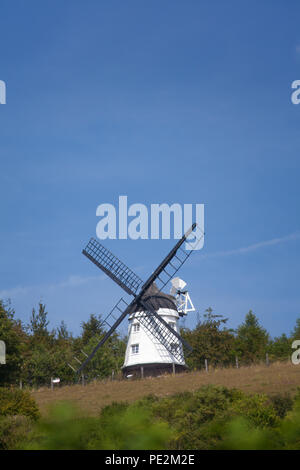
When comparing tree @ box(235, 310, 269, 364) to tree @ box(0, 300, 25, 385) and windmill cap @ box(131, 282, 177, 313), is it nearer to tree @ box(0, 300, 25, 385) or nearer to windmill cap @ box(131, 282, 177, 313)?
windmill cap @ box(131, 282, 177, 313)

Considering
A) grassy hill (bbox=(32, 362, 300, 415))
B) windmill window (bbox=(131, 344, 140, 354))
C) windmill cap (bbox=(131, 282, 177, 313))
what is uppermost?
windmill cap (bbox=(131, 282, 177, 313))

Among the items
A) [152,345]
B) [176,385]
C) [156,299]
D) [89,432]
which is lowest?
[176,385]

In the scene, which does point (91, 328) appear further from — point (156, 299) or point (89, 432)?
point (89, 432)

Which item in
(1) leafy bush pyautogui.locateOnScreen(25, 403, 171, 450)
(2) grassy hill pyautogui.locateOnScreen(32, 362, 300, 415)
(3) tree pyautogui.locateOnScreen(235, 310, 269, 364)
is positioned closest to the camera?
(1) leafy bush pyautogui.locateOnScreen(25, 403, 171, 450)

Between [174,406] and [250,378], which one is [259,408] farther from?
[250,378]

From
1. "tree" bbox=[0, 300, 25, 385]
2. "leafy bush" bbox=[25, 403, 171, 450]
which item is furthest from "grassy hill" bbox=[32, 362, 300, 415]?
"leafy bush" bbox=[25, 403, 171, 450]

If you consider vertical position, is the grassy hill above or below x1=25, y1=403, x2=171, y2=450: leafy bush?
below

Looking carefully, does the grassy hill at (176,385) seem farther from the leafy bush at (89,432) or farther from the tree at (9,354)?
the leafy bush at (89,432)

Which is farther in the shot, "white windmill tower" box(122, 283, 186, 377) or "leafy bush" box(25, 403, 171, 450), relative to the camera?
"white windmill tower" box(122, 283, 186, 377)

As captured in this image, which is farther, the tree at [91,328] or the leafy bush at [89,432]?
the tree at [91,328]

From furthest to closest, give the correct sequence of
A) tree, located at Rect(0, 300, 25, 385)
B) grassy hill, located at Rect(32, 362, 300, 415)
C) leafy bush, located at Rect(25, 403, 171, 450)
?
tree, located at Rect(0, 300, 25, 385)
grassy hill, located at Rect(32, 362, 300, 415)
leafy bush, located at Rect(25, 403, 171, 450)

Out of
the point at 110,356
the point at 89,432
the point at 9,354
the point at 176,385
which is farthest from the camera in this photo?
the point at 110,356

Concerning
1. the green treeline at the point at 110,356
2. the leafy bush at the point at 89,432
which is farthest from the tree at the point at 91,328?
the leafy bush at the point at 89,432

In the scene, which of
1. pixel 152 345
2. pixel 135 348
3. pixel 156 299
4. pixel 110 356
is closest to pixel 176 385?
pixel 152 345
